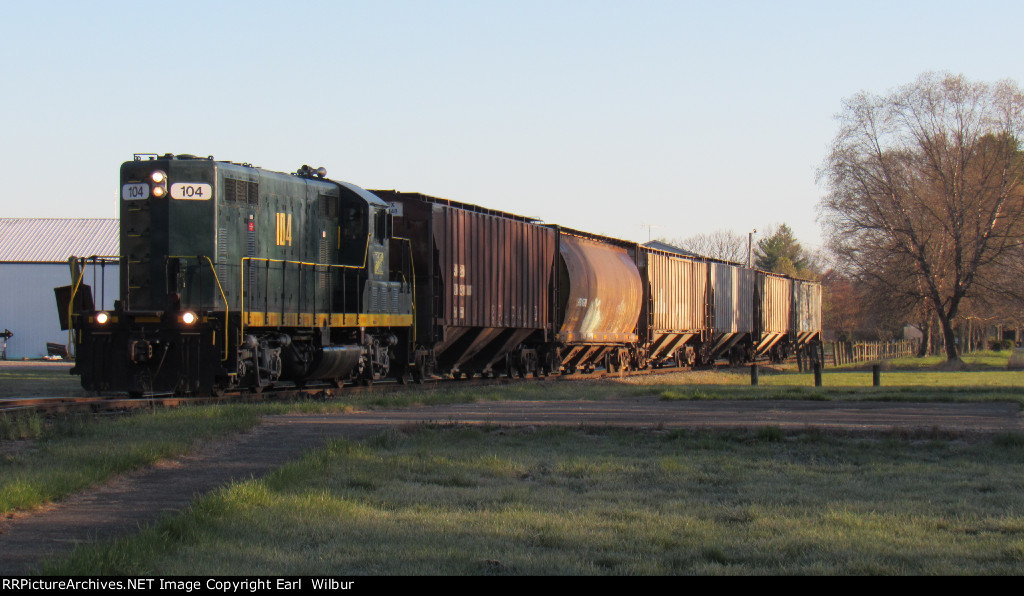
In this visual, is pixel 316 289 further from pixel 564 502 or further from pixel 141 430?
pixel 564 502

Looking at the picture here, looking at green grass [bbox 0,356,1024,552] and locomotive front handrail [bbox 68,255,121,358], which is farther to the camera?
locomotive front handrail [bbox 68,255,121,358]

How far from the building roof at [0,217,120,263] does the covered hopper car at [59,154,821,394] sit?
3711 cm

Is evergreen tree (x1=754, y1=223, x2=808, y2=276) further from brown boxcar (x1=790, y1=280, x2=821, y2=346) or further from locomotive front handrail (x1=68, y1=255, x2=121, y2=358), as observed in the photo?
locomotive front handrail (x1=68, y1=255, x2=121, y2=358)

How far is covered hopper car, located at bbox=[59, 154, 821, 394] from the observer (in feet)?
57.0

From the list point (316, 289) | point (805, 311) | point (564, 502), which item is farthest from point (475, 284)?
point (805, 311)

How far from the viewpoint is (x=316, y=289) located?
792 inches

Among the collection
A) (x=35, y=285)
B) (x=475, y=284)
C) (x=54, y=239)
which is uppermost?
(x=54, y=239)

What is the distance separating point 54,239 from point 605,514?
60171 mm

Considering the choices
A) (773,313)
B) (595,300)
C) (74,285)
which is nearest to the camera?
(74,285)

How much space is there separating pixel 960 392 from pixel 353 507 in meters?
19.8

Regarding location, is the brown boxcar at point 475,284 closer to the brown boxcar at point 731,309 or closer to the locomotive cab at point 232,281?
the locomotive cab at point 232,281

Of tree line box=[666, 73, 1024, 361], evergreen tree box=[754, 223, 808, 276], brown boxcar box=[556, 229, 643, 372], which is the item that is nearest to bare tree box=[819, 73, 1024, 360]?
tree line box=[666, 73, 1024, 361]

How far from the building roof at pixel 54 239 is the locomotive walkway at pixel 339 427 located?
151 ft
